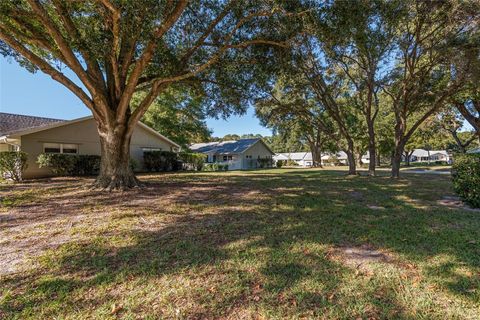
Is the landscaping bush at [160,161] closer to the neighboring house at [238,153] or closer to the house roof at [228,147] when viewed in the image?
the neighboring house at [238,153]

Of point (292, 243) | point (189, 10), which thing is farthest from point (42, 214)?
point (189, 10)

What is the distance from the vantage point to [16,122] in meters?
16.8

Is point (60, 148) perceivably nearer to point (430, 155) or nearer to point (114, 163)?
point (114, 163)

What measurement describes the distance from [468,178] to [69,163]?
17.7 m

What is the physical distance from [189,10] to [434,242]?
30.5ft

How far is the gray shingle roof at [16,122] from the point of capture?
1574cm

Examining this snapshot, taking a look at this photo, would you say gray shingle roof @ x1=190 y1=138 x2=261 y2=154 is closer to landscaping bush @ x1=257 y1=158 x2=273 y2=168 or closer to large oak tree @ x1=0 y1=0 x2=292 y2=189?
landscaping bush @ x1=257 y1=158 x2=273 y2=168

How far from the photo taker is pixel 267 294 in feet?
8.11

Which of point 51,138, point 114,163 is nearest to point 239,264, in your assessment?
point 114,163

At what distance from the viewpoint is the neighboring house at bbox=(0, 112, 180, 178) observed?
533 inches

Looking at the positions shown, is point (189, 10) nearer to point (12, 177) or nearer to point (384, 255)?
point (384, 255)

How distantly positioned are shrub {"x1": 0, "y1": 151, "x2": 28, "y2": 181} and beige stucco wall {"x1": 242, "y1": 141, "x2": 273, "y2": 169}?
70.1 feet

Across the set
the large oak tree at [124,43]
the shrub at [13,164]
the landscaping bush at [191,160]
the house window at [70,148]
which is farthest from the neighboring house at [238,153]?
the large oak tree at [124,43]

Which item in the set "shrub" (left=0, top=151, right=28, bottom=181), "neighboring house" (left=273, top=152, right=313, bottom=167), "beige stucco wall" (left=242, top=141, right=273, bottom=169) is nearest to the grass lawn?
"shrub" (left=0, top=151, right=28, bottom=181)
